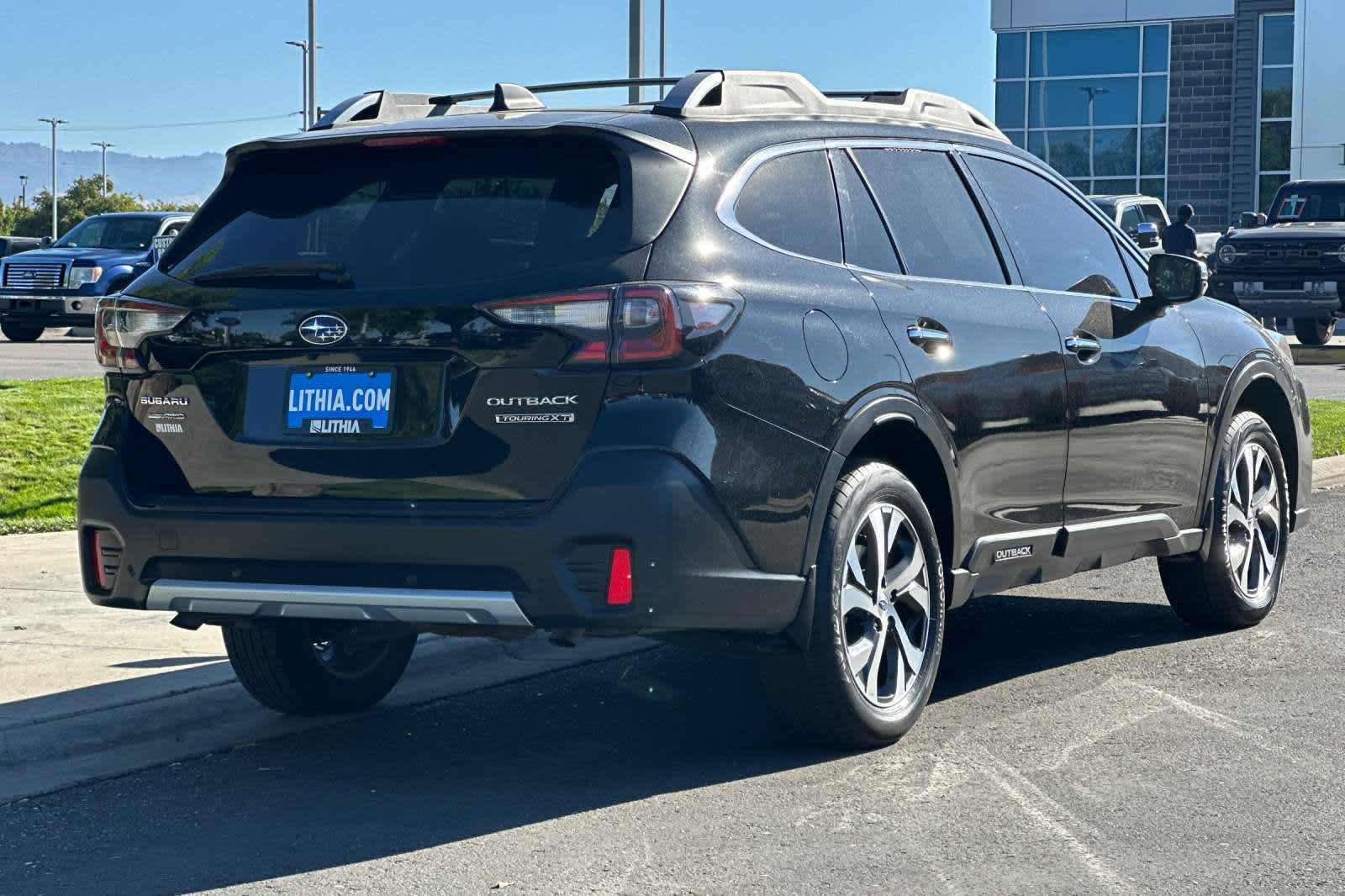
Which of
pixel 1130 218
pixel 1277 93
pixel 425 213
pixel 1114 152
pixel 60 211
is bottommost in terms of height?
pixel 425 213

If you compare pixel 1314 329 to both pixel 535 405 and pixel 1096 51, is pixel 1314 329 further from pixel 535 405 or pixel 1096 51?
pixel 535 405

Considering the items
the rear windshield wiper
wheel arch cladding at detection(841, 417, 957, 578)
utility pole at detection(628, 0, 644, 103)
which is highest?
utility pole at detection(628, 0, 644, 103)

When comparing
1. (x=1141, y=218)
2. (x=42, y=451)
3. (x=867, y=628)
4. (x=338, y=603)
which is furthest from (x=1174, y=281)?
(x=1141, y=218)

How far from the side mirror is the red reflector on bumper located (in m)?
3.20

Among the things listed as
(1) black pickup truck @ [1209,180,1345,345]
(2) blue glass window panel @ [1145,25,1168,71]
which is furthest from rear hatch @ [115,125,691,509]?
(2) blue glass window panel @ [1145,25,1168,71]

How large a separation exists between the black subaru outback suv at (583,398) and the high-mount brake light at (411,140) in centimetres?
1

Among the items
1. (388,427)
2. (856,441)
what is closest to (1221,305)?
(856,441)

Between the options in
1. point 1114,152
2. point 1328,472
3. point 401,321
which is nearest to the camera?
point 401,321

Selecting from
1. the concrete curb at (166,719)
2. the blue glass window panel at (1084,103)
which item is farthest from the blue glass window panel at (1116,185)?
the concrete curb at (166,719)

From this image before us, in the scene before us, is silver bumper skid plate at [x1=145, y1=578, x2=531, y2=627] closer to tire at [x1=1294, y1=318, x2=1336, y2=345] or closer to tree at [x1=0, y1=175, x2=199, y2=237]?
tire at [x1=1294, y1=318, x2=1336, y2=345]

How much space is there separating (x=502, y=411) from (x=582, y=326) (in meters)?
0.29

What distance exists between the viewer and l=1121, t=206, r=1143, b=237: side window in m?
27.2

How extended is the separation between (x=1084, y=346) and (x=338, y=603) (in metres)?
2.91

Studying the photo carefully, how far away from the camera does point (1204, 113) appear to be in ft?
150
